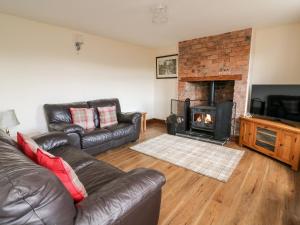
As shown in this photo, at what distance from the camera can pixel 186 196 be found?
1902 millimetres

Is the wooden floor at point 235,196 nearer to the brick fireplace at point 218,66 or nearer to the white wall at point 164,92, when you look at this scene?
the brick fireplace at point 218,66

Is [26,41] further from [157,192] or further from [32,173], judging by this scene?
[157,192]

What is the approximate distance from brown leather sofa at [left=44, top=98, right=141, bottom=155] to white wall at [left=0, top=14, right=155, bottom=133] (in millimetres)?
353

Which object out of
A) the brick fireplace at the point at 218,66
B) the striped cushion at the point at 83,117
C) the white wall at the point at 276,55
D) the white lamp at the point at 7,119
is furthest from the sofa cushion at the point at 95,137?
the white wall at the point at 276,55

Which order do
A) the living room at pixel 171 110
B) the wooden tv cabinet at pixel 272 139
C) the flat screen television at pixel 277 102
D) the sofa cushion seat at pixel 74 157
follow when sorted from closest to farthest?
the living room at pixel 171 110 → the sofa cushion seat at pixel 74 157 → the wooden tv cabinet at pixel 272 139 → the flat screen television at pixel 277 102

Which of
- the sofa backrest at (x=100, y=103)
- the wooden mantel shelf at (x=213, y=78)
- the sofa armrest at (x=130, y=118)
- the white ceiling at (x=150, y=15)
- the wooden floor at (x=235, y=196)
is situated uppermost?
the white ceiling at (x=150, y=15)

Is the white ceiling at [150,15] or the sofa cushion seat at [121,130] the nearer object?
the white ceiling at [150,15]

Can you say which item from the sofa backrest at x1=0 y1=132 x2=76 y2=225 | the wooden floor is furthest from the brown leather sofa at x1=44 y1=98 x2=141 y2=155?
the sofa backrest at x1=0 y1=132 x2=76 y2=225

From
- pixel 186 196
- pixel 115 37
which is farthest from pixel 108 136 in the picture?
pixel 115 37

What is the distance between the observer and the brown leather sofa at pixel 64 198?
2.05 feet

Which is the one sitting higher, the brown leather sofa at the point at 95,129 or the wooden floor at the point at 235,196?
the brown leather sofa at the point at 95,129

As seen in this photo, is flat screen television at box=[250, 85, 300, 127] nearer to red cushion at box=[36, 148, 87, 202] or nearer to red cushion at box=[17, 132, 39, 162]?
red cushion at box=[36, 148, 87, 202]

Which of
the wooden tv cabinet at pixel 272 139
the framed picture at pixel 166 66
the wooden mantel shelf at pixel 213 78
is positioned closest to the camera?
the wooden tv cabinet at pixel 272 139

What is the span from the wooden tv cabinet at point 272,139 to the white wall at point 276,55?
0.99 m
